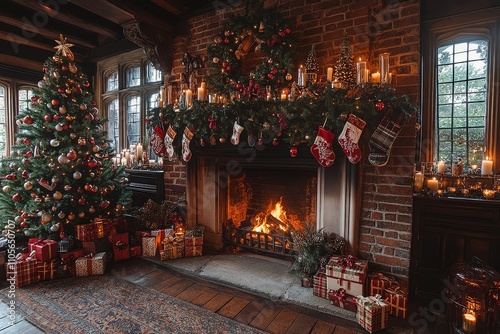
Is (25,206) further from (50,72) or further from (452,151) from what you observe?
(452,151)

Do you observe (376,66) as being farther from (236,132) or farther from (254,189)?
(254,189)

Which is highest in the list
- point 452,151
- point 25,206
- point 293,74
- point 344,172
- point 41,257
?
point 293,74

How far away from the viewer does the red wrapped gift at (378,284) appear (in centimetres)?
218

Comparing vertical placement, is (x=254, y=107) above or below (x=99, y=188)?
above

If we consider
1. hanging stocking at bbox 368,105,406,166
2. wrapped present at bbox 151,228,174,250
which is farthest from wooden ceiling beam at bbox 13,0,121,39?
hanging stocking at bbox 368,105,406,166

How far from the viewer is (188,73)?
11.2ft

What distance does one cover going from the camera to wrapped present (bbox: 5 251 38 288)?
8.38 ft

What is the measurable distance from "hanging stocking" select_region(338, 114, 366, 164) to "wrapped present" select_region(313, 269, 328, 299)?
1066mm

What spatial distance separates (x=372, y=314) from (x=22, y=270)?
3.23 m

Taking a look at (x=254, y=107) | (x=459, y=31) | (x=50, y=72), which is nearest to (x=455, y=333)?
(x=254, y=107)

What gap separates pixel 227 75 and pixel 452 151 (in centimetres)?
248

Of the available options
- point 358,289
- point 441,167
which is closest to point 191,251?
point 358,289

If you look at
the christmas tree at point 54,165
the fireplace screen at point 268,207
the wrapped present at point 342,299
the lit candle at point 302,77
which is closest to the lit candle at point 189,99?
the fireplace screen at point 268,207

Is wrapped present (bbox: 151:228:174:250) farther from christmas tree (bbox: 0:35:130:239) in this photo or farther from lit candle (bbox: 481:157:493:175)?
lit candle (bbox: 481:157:493:175)
